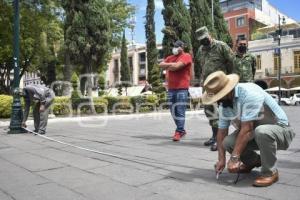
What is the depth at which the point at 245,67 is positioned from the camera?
5.96 m

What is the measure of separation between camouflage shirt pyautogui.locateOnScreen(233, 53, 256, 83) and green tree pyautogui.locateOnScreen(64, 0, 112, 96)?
45.9ft

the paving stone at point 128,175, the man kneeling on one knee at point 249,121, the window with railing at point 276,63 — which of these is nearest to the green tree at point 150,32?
the window with railing at point 276,63

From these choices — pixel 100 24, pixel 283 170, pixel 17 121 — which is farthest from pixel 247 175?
pixel 100 24

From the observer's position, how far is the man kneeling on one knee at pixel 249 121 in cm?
390

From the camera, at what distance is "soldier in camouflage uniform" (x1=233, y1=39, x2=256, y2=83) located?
594 cm

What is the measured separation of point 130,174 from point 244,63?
2423 mm

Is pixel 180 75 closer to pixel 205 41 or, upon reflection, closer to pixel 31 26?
pixel 205 41

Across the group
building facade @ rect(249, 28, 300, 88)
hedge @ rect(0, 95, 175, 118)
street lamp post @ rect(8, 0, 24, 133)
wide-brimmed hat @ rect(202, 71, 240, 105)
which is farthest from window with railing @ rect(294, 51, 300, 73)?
wide-brimmed hat @ rect(202, 71, 240, 105)

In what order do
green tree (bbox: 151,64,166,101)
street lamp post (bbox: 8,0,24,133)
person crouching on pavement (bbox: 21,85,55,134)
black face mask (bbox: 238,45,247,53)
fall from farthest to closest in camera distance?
1. green tree (bbox: 151,64,166,101)
2. street lamp post (bbox: 8,0,24,133)
3. person crouching on pavement (bbox: 21,85,55,134)
4. black face mask (bbox: 238,45,247,53)

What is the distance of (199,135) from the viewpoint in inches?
335

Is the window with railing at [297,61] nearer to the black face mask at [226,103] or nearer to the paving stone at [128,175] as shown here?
the paving stone at [128,175]

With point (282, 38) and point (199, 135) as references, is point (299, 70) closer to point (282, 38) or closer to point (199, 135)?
point (282, 38)

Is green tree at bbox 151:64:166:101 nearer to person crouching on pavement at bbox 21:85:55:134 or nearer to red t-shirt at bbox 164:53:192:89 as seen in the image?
person crouching on pavement at bbox 21:85:55:134

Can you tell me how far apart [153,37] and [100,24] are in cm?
2016
